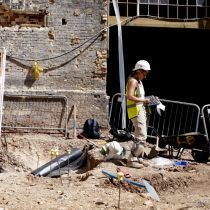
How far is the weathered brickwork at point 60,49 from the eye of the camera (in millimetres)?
10672

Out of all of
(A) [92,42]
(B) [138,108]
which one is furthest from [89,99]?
(B) [138,108]

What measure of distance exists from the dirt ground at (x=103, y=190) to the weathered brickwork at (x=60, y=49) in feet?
7.26

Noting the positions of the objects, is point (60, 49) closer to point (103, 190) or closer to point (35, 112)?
point (35, 112)

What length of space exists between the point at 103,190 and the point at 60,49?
5.35 meters

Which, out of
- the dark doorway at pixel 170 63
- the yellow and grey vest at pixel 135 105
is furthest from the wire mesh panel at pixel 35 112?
the dark doorway at pixel 170 63

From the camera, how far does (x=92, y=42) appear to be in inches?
427

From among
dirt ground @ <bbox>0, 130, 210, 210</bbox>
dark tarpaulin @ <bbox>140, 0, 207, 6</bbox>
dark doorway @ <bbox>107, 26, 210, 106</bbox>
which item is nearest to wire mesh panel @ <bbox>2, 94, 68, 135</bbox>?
dirt ground @ <bbox>0, 130, 210, 210</bbox>

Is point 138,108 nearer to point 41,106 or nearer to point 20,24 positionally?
point 41,106

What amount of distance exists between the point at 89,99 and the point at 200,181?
4401mm

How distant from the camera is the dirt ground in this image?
554cm

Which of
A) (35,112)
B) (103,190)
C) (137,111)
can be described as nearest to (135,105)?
(137,111)

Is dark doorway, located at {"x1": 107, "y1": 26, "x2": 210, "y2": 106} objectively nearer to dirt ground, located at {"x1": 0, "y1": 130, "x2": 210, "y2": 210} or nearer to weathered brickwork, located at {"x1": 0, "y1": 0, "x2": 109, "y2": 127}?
weathered brickwork, located at {"x1": 0, "y1": 0, "x2": 109, "y2": 127}

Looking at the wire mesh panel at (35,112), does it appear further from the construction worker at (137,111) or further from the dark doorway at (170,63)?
the dark doorway at (170,63)

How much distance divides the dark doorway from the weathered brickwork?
2.92m
